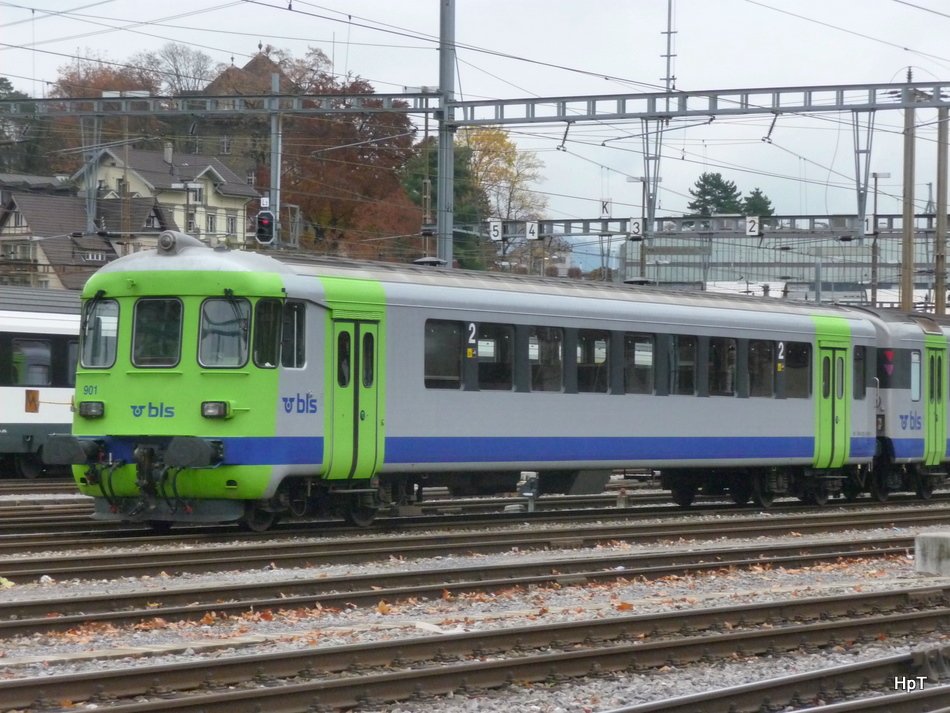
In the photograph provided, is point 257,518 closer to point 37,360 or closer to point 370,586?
point 370,586

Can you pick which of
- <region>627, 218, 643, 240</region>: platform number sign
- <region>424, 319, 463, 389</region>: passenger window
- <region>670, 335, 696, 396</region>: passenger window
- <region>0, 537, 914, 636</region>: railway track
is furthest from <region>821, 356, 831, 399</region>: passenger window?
<region>627, 218, 643, 240</region>: platform number sign

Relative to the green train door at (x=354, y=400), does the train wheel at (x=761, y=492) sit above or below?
below

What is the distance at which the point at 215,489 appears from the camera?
15594 mm

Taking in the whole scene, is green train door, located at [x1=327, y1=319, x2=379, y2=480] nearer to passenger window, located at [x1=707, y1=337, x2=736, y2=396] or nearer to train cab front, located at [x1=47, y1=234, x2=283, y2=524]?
train cab front, located at [x1=47, y1=234, x2=283, y2=524]

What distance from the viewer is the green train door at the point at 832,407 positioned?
23.6 m

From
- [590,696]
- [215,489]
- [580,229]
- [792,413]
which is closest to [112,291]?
[215,489]

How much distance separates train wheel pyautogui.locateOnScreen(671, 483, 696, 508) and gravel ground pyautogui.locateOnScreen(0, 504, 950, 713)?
7.80m

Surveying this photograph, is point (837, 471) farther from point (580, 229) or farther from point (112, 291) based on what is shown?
point (580, 229)

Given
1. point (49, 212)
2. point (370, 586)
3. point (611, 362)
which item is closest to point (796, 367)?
point (611, 362)

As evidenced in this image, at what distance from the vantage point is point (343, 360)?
16.7 m

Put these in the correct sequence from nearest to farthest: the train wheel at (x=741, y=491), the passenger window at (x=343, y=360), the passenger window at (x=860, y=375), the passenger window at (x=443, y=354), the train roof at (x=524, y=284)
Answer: the passenger window at (x=343, y=360)
the train roof at (x=524, y=284)
the passenger window at (x=443, y=354)
the train wheel at (x=741, y=491)
the passenger window at (x=860, y=375)

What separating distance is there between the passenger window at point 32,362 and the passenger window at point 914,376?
1533 centimetres

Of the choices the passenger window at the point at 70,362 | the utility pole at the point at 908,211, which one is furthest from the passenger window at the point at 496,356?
the utility pole at the point at 908,211

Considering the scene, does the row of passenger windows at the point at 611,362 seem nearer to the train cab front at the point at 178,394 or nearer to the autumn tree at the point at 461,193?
the train cab front at the point at 178,394
